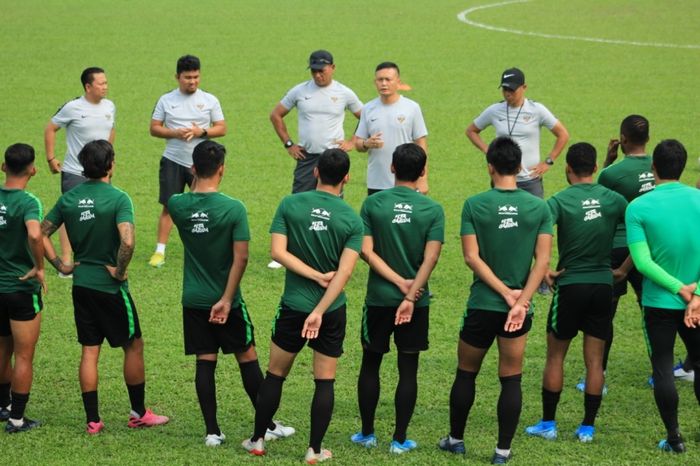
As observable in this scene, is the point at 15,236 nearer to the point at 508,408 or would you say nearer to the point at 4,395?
the point at 4,395

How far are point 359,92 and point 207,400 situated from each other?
15846mm

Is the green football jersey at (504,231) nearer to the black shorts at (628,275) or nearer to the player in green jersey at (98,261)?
the black shorts at (628,275)

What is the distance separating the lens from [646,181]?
896 cm

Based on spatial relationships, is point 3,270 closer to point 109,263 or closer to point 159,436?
point 109,263

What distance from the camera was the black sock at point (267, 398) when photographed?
7.53 meters

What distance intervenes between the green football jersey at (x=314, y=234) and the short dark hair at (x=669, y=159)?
222cm

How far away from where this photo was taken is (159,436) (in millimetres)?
8062

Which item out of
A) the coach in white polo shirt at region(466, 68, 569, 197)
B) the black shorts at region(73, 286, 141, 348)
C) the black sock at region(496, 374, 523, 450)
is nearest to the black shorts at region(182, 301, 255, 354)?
the black shorts at region(73, 286, 141, 348)

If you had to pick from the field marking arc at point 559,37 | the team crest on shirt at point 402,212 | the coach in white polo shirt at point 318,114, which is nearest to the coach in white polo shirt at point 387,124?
the coach in white polo shirt at point 318,114

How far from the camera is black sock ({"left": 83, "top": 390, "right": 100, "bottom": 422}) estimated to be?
805 centimetres

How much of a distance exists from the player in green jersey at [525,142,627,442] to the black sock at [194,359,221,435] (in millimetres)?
2484

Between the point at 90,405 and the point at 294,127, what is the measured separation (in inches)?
511

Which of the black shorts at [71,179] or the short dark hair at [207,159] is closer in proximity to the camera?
the short dark hair at [207,159]

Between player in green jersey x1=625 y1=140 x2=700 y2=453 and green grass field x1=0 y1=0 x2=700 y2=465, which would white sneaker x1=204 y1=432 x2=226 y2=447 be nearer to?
green grass field x1=0 y1=0 x2=700 y2=465
